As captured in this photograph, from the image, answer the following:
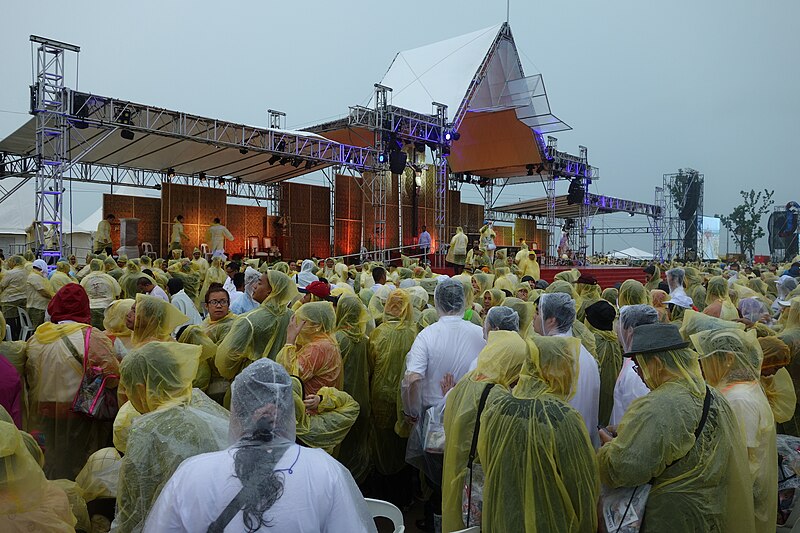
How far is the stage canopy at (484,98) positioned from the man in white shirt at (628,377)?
17.3 m

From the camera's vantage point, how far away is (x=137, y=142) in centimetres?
1554

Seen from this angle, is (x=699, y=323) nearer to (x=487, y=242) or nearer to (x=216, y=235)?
(x=487, y=242)

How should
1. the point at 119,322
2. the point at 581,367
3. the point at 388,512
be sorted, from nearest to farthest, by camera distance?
the point at 388,512, the point at 581,367, the point at 119,322

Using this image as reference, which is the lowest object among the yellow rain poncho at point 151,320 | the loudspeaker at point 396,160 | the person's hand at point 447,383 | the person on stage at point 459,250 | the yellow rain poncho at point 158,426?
the person's hand at point 447,383

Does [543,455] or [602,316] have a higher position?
[602,316]

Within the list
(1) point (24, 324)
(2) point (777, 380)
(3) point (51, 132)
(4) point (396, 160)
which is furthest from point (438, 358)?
(4) point (396, 160)

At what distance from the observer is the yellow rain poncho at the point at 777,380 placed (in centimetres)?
318

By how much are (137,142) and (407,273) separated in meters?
10.1

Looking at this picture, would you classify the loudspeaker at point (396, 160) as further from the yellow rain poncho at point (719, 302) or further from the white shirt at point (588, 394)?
the white shirt at point (588, 394)

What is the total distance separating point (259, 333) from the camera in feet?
13.0

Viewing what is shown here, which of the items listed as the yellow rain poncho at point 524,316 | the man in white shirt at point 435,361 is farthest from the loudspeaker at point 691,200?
the man in white shirt at point 435,361

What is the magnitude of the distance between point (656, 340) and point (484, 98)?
72.9 feet

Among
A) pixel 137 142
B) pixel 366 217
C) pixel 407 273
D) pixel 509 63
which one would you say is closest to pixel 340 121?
pixel 366 217

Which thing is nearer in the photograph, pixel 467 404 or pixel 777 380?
pixel 467 404
